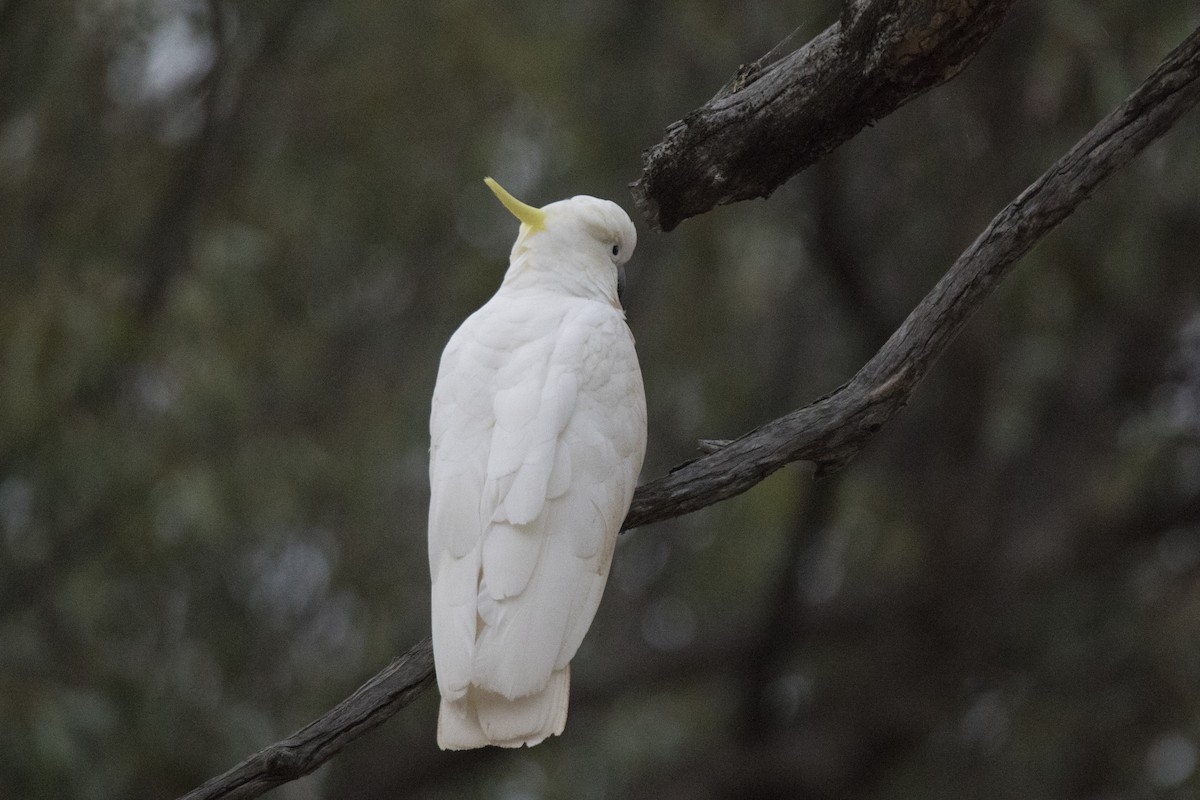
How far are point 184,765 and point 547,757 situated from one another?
218 cm

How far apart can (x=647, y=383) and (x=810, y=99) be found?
3.63m

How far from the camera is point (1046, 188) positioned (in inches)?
80.7

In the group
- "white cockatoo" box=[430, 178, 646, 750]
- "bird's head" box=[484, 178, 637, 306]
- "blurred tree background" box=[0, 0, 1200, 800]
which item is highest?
"bird's head" box=[484, 178, 637, 306]

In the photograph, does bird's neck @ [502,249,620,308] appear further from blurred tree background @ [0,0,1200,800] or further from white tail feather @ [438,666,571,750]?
blurred tree background @ [0,0,1200,800]

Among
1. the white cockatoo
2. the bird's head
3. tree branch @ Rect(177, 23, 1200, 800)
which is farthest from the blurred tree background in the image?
the white cockatoo

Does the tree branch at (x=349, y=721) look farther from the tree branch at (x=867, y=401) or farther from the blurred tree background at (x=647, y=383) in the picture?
the blurred tree background at (x=647, y=383)

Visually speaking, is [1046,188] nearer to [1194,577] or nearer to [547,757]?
[1194,577]

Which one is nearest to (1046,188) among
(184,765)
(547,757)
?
(184,765)

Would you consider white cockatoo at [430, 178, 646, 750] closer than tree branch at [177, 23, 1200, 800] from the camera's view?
Yes

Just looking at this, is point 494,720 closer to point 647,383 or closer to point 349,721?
point 349,721

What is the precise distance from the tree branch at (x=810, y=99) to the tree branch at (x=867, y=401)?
23 cm

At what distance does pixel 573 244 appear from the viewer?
7.62 ft

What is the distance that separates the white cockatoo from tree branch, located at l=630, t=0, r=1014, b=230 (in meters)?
0.21

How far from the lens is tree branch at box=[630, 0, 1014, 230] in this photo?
1972mm
